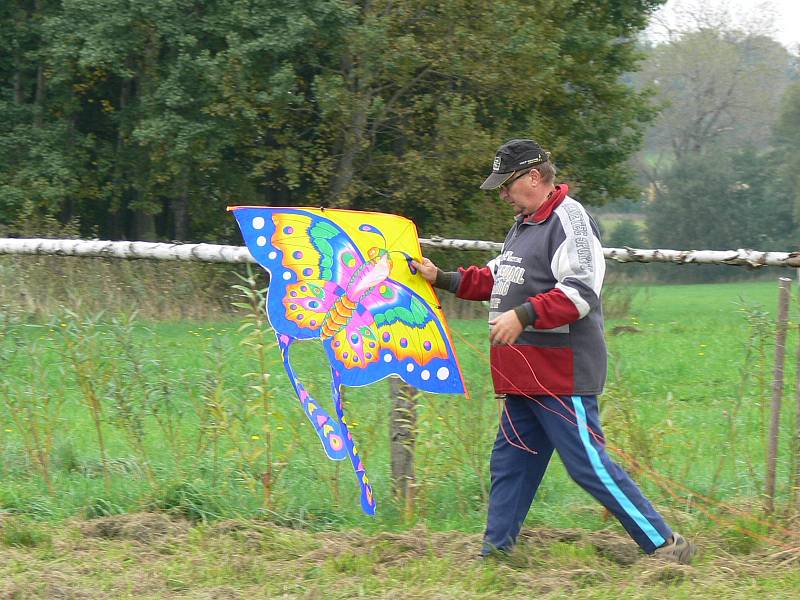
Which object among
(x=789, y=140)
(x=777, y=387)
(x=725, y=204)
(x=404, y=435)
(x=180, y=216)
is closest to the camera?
(x=777, y=387)

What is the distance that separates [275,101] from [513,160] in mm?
18539

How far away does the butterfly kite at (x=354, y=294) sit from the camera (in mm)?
5066

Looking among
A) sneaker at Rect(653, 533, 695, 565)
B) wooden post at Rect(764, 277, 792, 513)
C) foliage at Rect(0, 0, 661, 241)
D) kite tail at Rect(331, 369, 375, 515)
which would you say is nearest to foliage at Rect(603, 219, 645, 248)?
foliage at Rect(0, 0, 661, 241)

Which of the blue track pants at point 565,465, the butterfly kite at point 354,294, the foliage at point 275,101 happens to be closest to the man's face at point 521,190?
the butterfly kite at point 354,294

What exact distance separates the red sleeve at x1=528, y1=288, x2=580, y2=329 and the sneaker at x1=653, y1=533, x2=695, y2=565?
1.12 meters

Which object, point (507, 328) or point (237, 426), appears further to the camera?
point (237, 426)

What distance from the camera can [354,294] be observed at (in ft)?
16.7

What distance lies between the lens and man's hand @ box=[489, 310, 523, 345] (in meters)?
4.45

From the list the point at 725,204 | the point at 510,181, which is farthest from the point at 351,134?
the point at 725,204

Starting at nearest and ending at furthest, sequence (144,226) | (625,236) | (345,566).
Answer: (345,566) → (144,226) → (625,236)

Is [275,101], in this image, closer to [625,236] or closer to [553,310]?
[553,310]

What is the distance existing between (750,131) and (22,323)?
6159 cm

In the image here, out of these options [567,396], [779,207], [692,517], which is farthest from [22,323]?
[779,207]

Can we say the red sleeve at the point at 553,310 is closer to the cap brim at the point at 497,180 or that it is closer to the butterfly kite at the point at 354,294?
the cap brim at the point at 497,180
